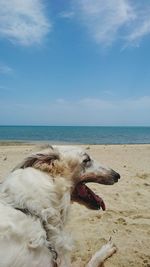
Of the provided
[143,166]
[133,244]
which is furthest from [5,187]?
[143,166]

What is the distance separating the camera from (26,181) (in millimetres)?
3838

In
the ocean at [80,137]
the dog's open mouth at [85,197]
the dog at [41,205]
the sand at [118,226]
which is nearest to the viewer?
the dog at [41,205]

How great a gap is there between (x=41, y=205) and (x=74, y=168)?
804 millimetres

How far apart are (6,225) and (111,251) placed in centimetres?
247

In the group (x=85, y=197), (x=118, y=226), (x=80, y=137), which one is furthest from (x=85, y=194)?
(x=80, y=137)

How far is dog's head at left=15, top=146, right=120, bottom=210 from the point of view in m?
4.12

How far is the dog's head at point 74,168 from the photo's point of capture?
13.5 ft

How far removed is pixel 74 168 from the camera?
4430mm

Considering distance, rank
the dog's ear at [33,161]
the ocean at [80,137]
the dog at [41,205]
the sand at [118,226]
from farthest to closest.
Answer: the ocean at [80,137] < the sand at [118,226] < the dog's ear at [33,161] < the dog at [41,205]

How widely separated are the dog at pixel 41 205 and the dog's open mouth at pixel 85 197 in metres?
0.01

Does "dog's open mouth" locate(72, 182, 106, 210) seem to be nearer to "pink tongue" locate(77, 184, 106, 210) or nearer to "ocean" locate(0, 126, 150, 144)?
"pink tongue" locate(77, 184, 106, 210)

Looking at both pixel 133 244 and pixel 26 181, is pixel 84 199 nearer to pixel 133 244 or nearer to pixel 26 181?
pixel 26 181

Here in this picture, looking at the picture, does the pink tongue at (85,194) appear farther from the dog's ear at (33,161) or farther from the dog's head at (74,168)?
the dog's ear at (33,161)

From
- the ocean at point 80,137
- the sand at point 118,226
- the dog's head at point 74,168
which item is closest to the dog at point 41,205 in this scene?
the dog's head at point 74,168
